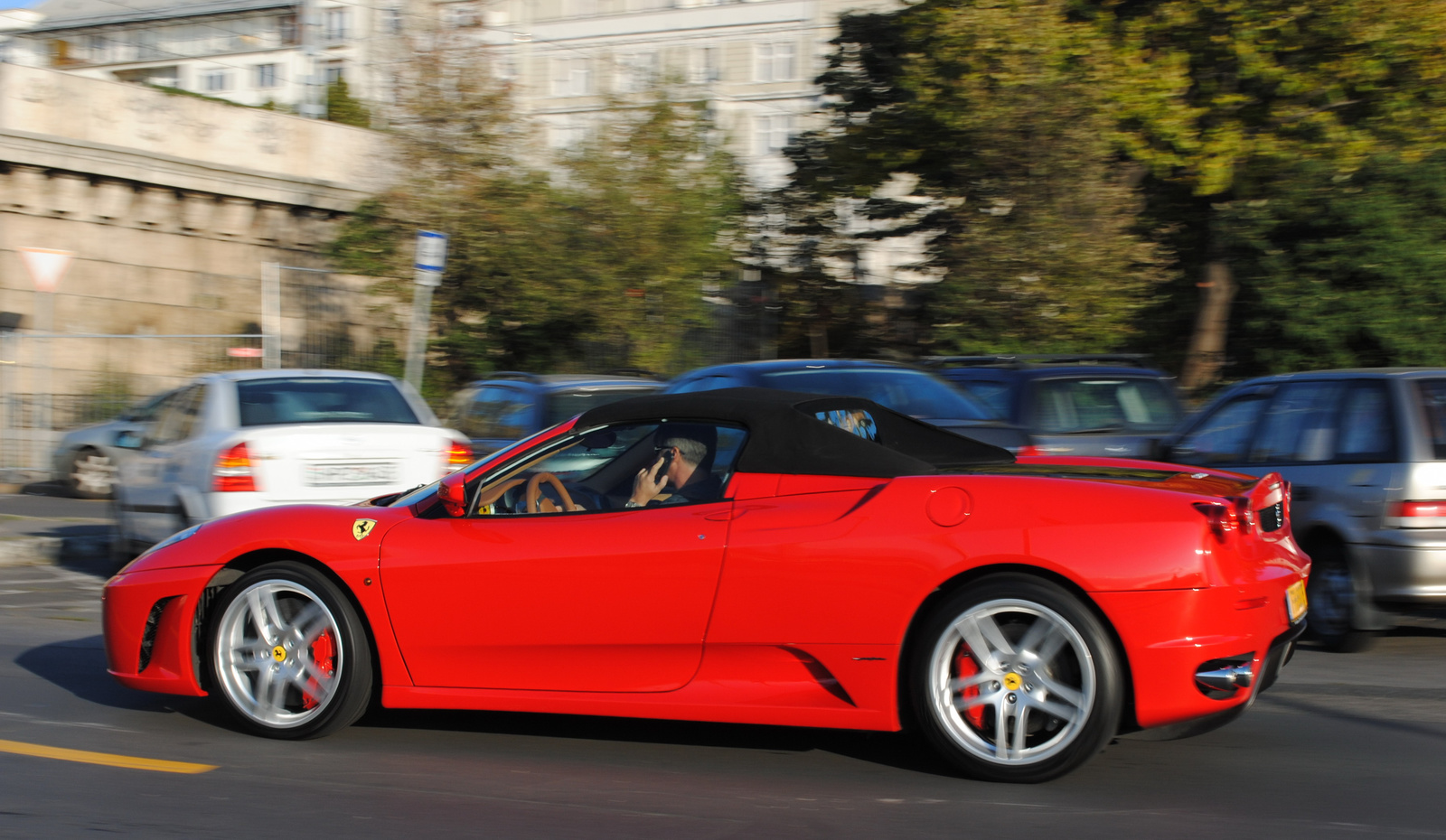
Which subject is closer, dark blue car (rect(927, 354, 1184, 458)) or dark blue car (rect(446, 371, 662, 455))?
dark blue car (rect(927, 354, 1184, 458))

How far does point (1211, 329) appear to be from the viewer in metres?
24.6

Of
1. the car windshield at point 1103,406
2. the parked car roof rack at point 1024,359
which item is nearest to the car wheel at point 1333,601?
the car windshield at point 1103,406

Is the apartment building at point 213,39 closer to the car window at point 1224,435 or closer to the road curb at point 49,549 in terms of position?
the road curb at point 49,549

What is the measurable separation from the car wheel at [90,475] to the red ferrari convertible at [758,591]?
12.4 meters

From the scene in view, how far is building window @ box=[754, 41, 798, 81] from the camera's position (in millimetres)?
67375

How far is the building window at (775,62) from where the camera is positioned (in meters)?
67.4

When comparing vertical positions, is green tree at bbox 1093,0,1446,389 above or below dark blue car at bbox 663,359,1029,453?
above

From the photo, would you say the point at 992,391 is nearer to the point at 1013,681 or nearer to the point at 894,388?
the point at 894,388

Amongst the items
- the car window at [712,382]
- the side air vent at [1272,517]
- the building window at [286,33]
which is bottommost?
the side air vent at [1272,517]

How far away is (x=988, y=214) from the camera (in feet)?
73.4

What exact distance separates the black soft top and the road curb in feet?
26.0

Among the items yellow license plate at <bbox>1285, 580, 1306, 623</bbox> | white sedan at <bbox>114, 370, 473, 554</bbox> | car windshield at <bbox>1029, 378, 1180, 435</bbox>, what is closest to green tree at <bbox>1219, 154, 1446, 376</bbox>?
car windshield at <bbox>1029, 378, 1180, 435</bbox>

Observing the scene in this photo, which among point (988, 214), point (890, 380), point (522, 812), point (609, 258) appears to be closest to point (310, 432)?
A: point (890, 380)

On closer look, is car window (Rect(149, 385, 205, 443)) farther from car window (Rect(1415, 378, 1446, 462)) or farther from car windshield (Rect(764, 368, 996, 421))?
car window (Rect(1415, 378, 1446, 462))
